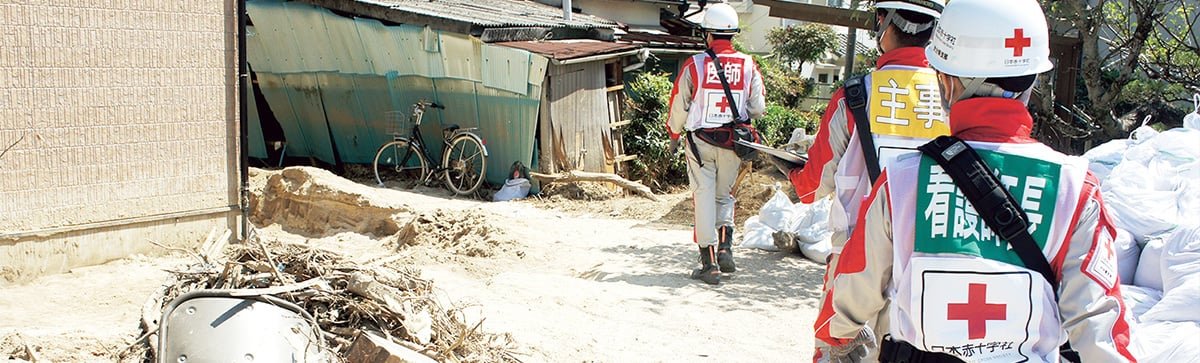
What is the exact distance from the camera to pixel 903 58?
393cm

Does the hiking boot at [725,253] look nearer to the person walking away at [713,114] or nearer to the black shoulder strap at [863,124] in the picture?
the person walking away at [713,114]

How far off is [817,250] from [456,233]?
2891mm

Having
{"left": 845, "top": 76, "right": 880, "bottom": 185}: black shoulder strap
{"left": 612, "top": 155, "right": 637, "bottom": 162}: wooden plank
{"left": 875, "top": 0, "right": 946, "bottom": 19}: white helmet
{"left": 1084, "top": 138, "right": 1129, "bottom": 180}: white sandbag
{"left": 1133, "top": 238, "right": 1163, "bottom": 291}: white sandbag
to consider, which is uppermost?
{"left": 875, "top": 0, "right": 946, "bottom": 19}: white helmet

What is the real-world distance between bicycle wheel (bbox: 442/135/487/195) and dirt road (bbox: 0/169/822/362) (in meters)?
1.73

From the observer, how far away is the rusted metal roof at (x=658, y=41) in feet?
46.6

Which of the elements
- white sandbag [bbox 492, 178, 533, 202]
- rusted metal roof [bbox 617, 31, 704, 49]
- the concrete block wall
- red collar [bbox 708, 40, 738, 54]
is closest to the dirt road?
the concrete block wall

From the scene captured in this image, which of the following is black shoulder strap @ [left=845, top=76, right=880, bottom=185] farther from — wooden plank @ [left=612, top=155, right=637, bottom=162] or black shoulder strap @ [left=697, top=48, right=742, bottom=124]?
wooden plank @ [left=612, top=155, right=637, bottom=162]

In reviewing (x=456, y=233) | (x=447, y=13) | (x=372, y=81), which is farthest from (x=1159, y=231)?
(x=372, y=81)

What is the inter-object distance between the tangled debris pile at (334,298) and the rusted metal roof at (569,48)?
6.89m

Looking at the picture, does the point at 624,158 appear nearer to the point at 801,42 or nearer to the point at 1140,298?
the point at 1140,298

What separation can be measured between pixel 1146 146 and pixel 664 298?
2.86m

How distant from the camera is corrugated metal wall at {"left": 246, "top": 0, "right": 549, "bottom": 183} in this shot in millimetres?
11539

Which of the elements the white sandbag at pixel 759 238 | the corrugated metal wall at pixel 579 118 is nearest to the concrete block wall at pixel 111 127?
the white sandbag at pixel 759 238

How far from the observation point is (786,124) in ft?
51.4
